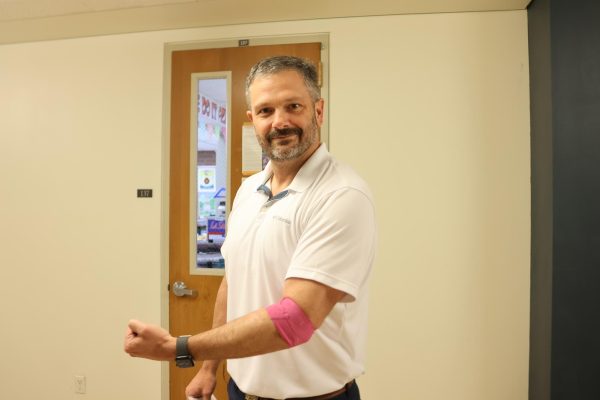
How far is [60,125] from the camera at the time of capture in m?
2.59

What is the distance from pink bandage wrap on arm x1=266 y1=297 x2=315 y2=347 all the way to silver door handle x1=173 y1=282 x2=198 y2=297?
5.36 ft

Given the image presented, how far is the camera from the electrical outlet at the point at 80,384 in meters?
2.53

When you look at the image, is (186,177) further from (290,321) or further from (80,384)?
(290,321)

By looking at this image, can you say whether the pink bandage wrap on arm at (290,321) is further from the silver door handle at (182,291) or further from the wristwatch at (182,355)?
the silver door handle at (182,291)

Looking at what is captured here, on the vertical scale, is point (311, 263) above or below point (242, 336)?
above

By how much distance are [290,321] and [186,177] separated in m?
1.72

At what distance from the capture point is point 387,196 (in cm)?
223

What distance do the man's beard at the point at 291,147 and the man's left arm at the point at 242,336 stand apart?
397mm

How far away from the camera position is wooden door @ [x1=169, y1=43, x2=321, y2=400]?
2.35 m

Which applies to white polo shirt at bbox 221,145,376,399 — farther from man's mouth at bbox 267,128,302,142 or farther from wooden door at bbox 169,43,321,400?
wooden door at bbox 169,43,321,400

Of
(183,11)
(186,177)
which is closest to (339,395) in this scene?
(186,177)

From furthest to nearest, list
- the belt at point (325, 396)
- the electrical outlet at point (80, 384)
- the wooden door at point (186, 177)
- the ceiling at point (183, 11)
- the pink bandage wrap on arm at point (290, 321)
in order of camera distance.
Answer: the electrical outlet at point (80, 384) → the wooden door at point (186, 177) → the ceiling at point (183, 11) → the belt at point (325, 396) → the pink bandage wrap on arm at point (290, 321)

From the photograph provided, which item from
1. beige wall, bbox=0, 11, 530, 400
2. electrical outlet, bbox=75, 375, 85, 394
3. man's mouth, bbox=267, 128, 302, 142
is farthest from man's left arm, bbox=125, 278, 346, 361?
electrical outlet, bbox=75, 375, 85, 394

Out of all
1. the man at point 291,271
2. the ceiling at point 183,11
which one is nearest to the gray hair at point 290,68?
the man at point 291,271
